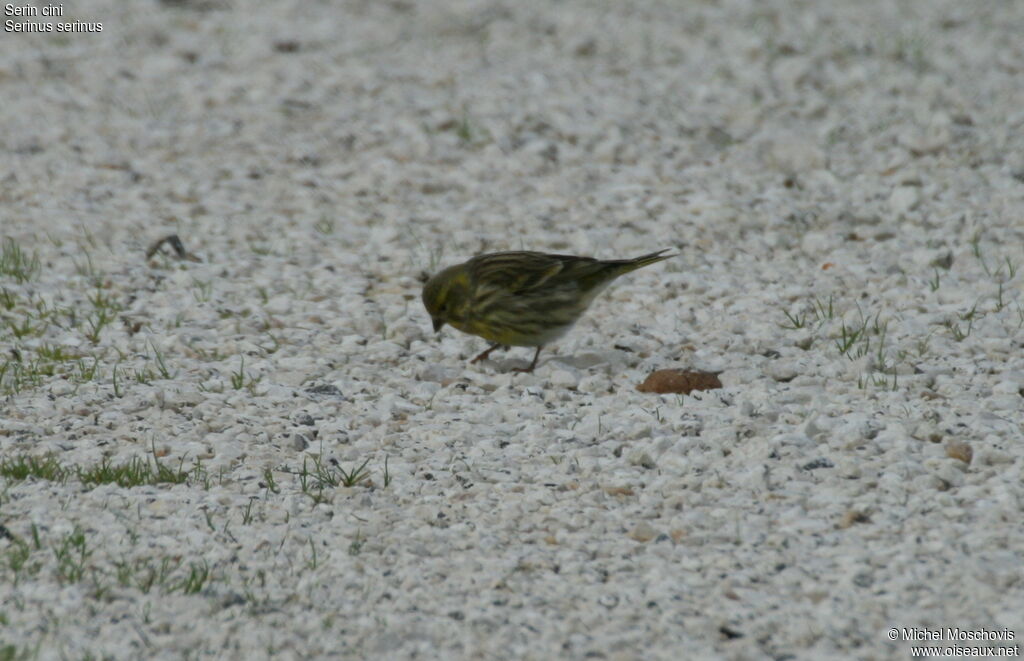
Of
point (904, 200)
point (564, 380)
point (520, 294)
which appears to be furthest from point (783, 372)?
point (904, 200)

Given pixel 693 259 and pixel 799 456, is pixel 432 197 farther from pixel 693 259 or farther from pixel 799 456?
pixel 799 456

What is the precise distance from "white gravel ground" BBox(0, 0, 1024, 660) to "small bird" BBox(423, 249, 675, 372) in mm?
267

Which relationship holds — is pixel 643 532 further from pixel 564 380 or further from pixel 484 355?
pixel 484 355

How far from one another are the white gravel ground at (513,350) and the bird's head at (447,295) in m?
0.28

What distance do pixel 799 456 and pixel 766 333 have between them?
1636 mm

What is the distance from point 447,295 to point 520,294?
394 millimetres

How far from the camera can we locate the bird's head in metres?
7.38

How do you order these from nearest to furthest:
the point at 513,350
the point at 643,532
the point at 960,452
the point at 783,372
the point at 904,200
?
the point at 643,532 → the point at 960,452 → the point at 783,372 → the point at 513,350 → the point at 904,200

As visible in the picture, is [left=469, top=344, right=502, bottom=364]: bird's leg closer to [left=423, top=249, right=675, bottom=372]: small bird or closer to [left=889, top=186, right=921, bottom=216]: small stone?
[left=423, top=249, right=675, bottom=372]: small bird

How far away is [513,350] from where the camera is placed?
26.3 feet

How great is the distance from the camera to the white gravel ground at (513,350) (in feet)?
16.4

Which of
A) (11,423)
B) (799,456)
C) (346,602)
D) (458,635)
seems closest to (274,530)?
(346,602)

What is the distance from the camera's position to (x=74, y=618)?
15.8 ft

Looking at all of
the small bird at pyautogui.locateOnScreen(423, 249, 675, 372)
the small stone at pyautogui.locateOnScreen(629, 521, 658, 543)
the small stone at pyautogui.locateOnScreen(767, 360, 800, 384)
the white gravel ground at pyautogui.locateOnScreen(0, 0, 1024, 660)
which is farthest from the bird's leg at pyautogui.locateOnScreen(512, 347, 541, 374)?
the small stone at pyautogui.locateOnScreen(629, 521, 658, 543)
